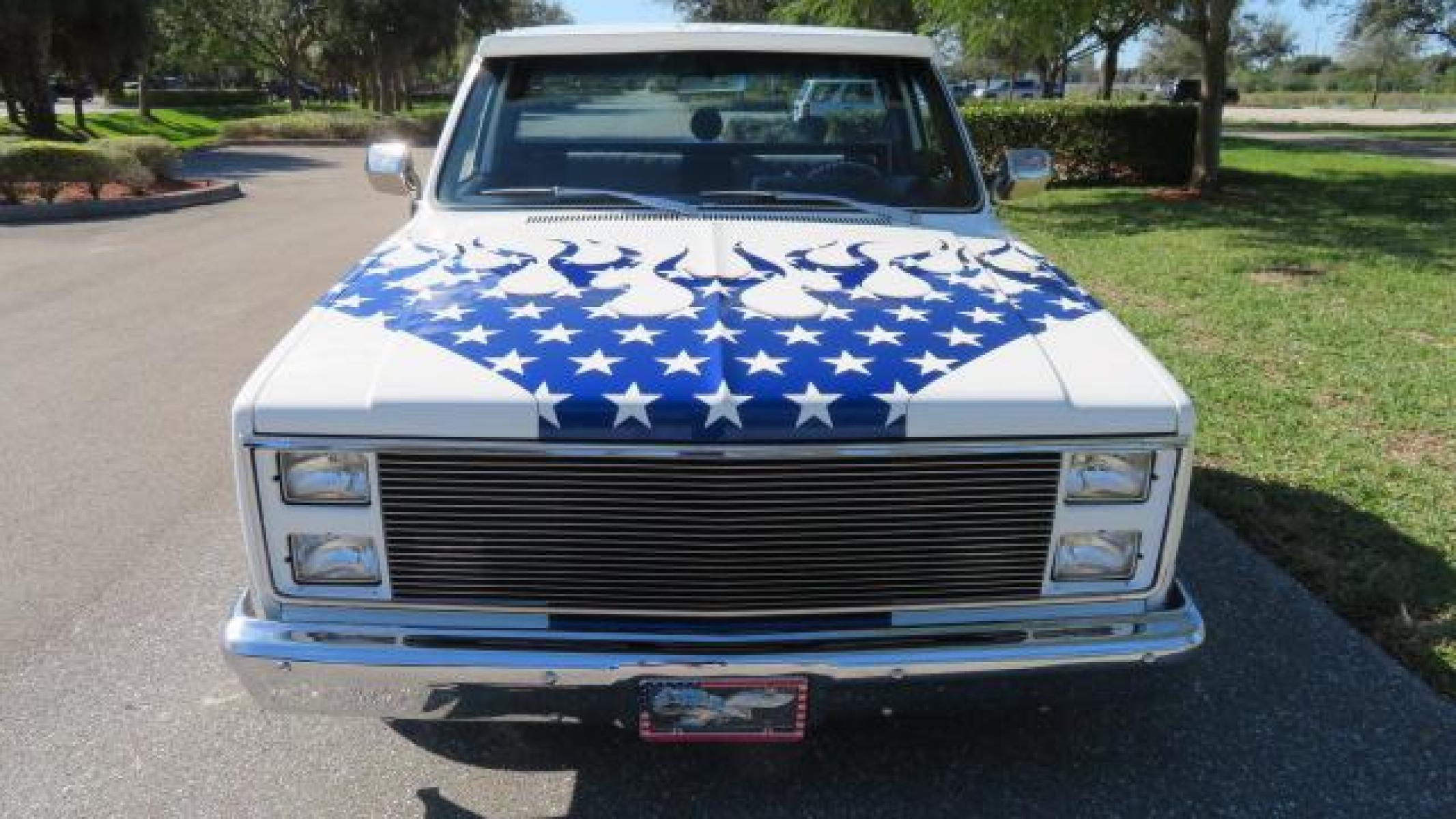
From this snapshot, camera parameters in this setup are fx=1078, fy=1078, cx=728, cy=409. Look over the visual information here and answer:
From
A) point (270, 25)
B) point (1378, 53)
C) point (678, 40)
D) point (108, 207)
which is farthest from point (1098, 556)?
point (1378, 53)

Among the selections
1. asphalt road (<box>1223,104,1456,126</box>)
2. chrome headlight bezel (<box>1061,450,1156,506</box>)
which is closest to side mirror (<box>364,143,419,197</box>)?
chrome headlight bezel (<box>1061,450,1156,506</box>)

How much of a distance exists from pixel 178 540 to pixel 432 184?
1.80m

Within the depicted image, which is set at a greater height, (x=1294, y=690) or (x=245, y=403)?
(x=245, y=403)

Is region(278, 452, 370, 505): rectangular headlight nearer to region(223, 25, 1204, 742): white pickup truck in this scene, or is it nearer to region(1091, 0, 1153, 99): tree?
region(223, 25, 1204, 742): white pickup truck

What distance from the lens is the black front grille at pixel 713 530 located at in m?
2.25

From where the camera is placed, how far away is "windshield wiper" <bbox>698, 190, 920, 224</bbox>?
3547 mm

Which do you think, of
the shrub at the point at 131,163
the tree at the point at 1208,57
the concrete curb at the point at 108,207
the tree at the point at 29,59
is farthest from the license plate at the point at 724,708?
the tree at the point at 29,59

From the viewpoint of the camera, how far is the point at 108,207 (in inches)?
544

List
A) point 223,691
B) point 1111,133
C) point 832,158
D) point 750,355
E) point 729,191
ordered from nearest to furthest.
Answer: point 750,355, point 223,691, point 729,191, point 832,158, point 1111,133

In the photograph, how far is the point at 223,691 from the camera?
3184 mm

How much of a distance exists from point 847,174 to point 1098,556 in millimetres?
1813

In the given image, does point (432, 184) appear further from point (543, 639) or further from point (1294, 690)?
point (1294, 690)

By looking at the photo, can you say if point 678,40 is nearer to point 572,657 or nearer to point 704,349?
point 704,349

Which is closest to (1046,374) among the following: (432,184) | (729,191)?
(729,191)
